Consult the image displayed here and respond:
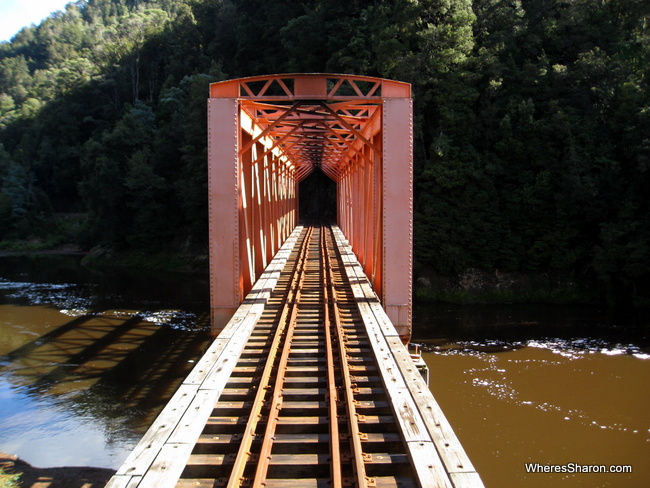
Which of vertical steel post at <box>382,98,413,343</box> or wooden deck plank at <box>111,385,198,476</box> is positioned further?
vertical steel post at <box>382,98,413,343</box>

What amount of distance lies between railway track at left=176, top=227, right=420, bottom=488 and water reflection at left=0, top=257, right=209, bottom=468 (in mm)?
5846

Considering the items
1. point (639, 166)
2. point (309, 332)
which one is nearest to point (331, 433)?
point (309, 332)

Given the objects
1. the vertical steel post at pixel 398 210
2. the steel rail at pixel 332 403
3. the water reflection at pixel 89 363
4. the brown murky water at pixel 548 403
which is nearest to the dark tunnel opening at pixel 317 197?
the water reflection at pixel 89 363

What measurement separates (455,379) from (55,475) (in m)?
10.4

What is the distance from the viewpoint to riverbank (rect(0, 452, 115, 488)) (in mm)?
10008

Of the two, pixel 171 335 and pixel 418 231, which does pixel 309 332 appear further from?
pixel 418 231

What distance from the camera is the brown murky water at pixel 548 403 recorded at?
36.4ft

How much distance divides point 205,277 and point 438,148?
17113mm

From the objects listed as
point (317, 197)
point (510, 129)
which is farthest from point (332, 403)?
point (317, 197)

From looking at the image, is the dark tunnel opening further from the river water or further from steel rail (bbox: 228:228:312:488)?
steel rail (bbox: 228:228:312:488)

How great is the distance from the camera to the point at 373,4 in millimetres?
36906

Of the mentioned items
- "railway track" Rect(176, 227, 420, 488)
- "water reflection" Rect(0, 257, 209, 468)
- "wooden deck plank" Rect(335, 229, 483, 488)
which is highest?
"wooden deck plank" Rect(335, 229, 483, 488)

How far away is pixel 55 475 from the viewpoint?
1041 centimetres

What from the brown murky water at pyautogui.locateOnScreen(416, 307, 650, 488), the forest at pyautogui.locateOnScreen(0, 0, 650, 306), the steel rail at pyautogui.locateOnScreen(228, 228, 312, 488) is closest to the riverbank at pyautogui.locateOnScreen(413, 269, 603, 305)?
the forest at pyautogui.locateOnScreen(0, 0, 650, 306)
